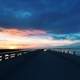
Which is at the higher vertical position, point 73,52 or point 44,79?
point 73,52

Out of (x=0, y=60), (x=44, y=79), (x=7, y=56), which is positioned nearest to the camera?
(x=44, y=79)

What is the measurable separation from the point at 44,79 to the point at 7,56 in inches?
797

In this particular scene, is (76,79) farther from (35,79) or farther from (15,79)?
(15,79)

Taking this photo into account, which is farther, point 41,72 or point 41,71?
point 41,71

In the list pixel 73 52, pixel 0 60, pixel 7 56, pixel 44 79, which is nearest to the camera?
pixel 44 79

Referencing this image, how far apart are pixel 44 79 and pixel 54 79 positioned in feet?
1.59

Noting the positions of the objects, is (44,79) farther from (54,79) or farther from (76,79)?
(76,79)

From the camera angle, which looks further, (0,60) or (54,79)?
(0,60)

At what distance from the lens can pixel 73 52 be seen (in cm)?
4006

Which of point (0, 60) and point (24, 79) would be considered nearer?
point (24, 79)

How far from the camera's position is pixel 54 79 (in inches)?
556

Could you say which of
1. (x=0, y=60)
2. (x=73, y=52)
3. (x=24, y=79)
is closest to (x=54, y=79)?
(x=24, y=79)

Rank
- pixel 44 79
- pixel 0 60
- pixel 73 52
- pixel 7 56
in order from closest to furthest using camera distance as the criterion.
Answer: pixel 44 79 < pixel 0 60 < pixel 7 56 < pixel 73 52

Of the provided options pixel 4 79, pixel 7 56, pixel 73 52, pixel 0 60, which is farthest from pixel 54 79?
pixel 73 52
